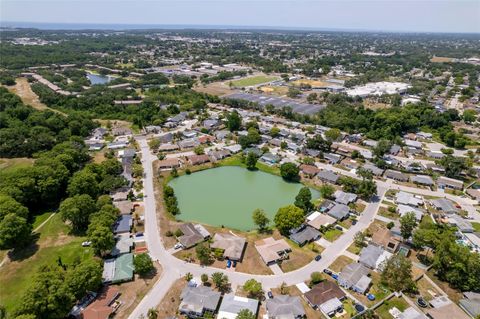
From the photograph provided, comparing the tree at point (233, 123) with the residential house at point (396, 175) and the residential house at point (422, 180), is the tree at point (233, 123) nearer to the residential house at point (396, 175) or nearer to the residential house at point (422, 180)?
the residential house at point (396, 175)

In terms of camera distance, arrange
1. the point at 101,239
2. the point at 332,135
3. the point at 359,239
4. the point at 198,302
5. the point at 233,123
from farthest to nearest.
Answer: the point at 233,123
the point at 332,135
the point at 359,239
the point at 101,239
the point at 198,302

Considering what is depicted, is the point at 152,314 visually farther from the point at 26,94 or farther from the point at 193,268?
the point at 26,94

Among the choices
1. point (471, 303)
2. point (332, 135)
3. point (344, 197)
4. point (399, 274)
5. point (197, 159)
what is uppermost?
point (332, 135)

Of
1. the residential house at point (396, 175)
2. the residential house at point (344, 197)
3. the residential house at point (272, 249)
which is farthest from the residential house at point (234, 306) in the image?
the residential house at point (396, 175)

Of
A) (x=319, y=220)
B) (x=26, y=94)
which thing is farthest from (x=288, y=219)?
(x=26, y=94)

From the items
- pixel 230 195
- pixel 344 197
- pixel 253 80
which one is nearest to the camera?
pixel 344 197

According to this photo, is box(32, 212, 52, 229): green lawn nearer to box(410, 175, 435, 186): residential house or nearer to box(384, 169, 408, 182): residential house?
box(384, 169, 408, 182): residential house

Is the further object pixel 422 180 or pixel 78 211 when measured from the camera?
pixel 422 180
